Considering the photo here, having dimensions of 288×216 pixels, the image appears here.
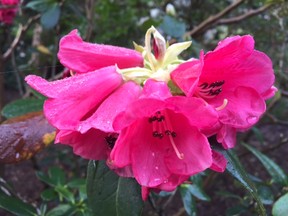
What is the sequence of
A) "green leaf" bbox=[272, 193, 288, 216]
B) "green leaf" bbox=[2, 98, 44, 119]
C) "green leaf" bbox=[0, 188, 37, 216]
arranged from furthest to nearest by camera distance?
1. "green leaf" bbox=[2, 98, 44, 119]
2. "green leaf" bbox=[0, 188, 37, 216]
3. "green leaf" bbox=[272, 193, 288, 216]

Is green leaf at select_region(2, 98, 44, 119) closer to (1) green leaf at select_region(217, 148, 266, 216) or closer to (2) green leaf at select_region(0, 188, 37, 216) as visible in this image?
(2) green leaf at select_region(0, 188, 37, 216)

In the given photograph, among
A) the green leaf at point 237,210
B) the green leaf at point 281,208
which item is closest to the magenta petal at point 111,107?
the green leaf at point 281,208

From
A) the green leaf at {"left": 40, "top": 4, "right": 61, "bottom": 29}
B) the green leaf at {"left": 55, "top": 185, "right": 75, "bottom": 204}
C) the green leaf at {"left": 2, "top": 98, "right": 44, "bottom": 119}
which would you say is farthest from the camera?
the green leaf at {"left": 40, "top": 4, "right": 61, "bottom": 29}

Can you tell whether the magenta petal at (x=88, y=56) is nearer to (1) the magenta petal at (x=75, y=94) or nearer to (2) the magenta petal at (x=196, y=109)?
(1) the magenta petal at (x=75, y=94)

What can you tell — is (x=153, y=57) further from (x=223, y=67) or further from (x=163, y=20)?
(x=163, y=20)

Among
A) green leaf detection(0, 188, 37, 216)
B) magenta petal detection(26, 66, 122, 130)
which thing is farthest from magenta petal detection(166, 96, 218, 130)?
green leaf detection(0, 188, 37, 216)

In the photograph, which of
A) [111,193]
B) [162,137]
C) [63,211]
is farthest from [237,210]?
[162,137]

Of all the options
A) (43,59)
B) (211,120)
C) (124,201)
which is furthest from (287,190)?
(43,59)
